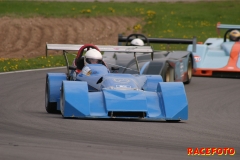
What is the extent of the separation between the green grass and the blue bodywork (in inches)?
811

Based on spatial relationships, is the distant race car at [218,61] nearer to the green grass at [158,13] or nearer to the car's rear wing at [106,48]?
the car's rear wing at [106,48]

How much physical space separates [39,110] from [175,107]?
2.74m

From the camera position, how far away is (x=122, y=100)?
35.1ft

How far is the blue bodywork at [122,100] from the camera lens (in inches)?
417

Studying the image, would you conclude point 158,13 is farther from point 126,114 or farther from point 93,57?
point 126,114

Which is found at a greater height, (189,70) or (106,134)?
(106,134)

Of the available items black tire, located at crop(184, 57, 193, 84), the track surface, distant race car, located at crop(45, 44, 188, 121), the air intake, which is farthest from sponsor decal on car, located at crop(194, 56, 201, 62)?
the air intake

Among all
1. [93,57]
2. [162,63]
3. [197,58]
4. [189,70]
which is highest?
[93,57]

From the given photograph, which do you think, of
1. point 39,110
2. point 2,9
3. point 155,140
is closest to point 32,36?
point 2,9

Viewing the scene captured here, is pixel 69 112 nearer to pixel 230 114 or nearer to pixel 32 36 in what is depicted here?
pixel 230 114

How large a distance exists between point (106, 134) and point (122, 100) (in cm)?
148

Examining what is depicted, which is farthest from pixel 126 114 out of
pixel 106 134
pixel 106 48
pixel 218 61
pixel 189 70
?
pixel 218 61

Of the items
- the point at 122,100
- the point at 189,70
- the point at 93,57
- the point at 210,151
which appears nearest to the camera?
the point at 210,151

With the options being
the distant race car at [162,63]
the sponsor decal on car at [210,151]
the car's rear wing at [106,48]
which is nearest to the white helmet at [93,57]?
the car's rear wing at [106,48]
